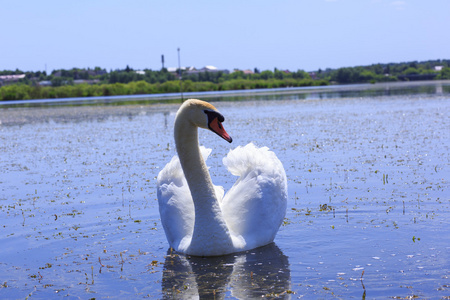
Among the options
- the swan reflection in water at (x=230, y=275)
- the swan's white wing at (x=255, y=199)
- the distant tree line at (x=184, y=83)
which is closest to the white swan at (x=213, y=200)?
the swan's white wing at (x=255, y=199)

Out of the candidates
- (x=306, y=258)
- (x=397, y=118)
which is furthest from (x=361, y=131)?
(x=306, y=258)

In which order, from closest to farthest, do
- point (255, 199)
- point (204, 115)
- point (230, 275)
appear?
1. point (230, 275)
2. point (204, 115)
3. point (255, 199)

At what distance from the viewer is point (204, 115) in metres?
7.52

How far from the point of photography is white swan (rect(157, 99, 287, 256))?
296 inches

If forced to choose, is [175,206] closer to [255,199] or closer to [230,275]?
[255,199]

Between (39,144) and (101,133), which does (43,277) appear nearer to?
(39,144)

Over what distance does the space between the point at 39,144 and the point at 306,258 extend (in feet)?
55.9

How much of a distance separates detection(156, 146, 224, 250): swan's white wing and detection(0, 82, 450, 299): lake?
11.0 inches

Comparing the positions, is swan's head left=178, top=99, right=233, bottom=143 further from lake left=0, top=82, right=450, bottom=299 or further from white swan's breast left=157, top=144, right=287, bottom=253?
lake left=0, top=82, right=450, bottom=299

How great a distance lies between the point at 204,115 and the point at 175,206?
139 centimetres

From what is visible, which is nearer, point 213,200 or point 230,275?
point 230,275

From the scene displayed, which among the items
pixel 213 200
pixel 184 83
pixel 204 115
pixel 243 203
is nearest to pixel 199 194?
pixel 213 200

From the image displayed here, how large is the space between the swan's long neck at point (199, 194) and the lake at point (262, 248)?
0.99ft

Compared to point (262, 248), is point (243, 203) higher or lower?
higher
